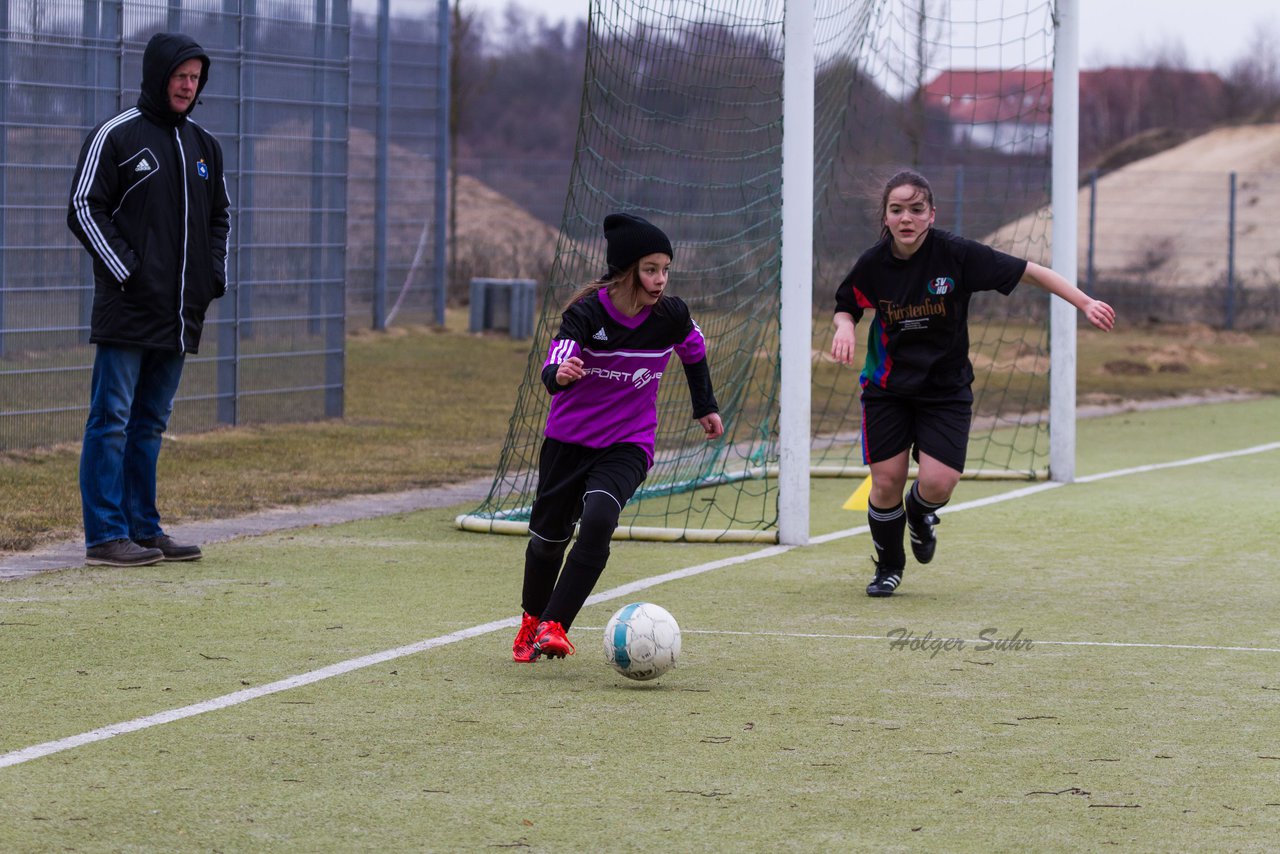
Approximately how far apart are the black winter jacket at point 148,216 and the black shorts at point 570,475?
2317 mm

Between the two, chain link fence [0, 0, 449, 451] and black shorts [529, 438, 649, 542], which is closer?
black shorts [529, 438, 649, 542]

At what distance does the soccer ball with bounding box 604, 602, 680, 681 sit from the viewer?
537cm

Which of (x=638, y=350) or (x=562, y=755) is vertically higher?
(x=638, y=350)

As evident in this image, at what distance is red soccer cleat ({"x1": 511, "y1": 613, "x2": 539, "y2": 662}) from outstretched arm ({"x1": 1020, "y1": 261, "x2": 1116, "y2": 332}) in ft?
7.89

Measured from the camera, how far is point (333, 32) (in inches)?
555

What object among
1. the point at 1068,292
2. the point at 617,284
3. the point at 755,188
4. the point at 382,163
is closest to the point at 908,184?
the point at 1068,292

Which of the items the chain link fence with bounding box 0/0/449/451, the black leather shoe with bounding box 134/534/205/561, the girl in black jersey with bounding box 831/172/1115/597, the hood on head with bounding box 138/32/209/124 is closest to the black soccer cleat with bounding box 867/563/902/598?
the girl in black jersey with bounding box 831/172/1115/597

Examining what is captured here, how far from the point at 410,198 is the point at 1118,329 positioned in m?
11.3

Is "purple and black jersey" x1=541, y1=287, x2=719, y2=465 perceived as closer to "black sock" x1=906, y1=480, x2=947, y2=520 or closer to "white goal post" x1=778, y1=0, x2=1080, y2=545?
"black sock" x1=906, y1=480, x2=947, y2=520

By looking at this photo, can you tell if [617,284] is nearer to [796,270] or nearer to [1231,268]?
[796,270]

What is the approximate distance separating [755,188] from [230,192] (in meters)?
4.46

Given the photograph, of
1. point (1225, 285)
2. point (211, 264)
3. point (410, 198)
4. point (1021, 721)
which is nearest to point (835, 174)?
point (211, 264)

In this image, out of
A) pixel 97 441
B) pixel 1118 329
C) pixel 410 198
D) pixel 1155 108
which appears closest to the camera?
pixel 97 441

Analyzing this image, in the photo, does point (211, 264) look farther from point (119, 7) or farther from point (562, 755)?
point (119, 7)
